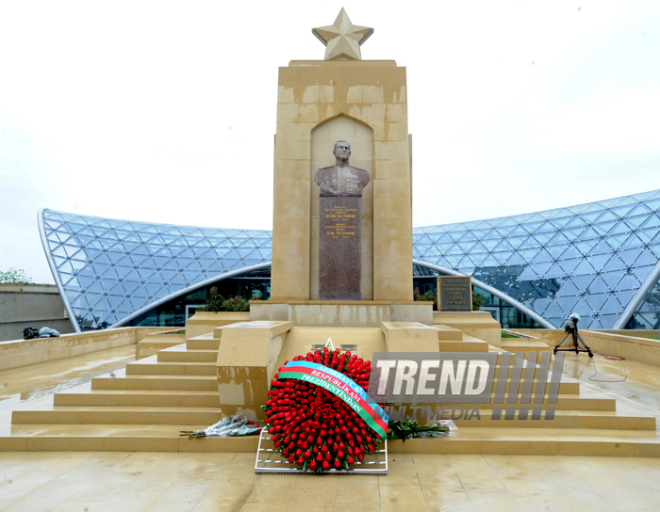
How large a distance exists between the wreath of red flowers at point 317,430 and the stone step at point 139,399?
2.04 m

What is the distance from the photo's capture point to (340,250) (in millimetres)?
10844

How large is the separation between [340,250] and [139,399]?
5.78 m

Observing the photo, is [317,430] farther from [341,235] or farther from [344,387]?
[341,235]

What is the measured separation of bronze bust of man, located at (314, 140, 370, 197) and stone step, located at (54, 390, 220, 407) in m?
5.96

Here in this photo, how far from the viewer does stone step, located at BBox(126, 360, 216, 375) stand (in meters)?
7.79

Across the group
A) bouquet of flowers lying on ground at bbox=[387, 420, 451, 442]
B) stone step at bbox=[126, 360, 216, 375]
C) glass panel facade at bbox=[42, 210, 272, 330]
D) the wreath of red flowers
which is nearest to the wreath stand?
the wreath of red flowers

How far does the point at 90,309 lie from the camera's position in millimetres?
32250

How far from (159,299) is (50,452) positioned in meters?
29.1

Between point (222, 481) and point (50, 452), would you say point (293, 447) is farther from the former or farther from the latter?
point (50, 452)

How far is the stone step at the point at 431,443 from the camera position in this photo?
5.70 metres

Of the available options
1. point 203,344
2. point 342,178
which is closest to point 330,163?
point 342,178

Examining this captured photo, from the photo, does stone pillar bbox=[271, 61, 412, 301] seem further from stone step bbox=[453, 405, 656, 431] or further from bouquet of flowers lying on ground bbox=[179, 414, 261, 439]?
bouquet of flowers lying on ground bbox=[179, 414, 261, 439]

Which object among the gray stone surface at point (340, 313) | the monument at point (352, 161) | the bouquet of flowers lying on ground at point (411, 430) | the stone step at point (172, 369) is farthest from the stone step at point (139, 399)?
the monument at point (352, 161)

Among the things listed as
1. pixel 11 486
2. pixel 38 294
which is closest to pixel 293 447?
pixel 11 486
